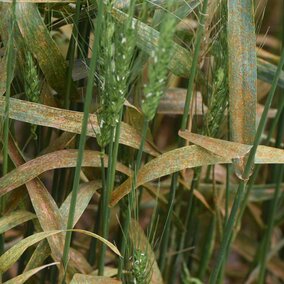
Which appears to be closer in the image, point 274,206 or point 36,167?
point 36,167

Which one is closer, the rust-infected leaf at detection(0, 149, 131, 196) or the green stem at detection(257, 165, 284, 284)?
the rust-infected leaf at detection(0, 149, 131, 196)

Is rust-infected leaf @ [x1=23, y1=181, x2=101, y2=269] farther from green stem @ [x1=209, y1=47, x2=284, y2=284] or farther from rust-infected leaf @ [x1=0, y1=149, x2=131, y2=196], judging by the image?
green stem @ [x1=209, y1=47, x2=284, y2=284]

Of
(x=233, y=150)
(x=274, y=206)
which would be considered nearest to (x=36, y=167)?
(x=233, y=150)

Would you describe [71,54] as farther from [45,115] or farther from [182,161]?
[182,161]

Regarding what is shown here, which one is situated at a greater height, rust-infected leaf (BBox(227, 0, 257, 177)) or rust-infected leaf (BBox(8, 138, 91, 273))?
rust-infected leaf (BBox(227, 0, 257, 177))

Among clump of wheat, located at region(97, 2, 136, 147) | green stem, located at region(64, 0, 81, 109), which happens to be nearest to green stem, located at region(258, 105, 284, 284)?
green stem, located at region(64, 0, 81, 109)

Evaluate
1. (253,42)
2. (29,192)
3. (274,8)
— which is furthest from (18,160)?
(274,8)
